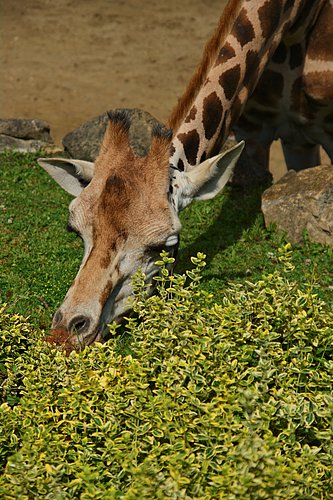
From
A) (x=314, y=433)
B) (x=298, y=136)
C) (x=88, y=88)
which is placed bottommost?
(x=88, y=88)

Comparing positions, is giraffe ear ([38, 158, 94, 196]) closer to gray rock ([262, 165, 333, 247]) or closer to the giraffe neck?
the giraffe neck

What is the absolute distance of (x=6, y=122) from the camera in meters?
11.9

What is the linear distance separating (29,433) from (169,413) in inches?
28.7

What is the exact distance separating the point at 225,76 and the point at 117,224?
7.17 feet

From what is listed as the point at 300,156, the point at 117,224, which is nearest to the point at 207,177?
the point at 117,224

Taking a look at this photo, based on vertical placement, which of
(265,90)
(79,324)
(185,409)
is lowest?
(79,324)

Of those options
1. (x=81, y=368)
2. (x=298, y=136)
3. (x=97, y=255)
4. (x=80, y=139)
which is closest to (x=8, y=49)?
(x=80, y=139)

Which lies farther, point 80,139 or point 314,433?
point 80,139

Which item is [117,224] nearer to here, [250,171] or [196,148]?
[196,148]

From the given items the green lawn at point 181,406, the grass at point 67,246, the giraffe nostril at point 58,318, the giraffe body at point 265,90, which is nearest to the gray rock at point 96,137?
the grass at point 67,246

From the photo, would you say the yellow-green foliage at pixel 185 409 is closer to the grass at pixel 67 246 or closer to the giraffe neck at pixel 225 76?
the grass at pixel 67 246

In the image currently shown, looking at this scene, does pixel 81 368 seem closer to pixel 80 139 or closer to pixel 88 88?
pixel 80 139

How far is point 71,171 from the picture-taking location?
7.09 m

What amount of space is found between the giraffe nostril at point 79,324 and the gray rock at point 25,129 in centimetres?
637
